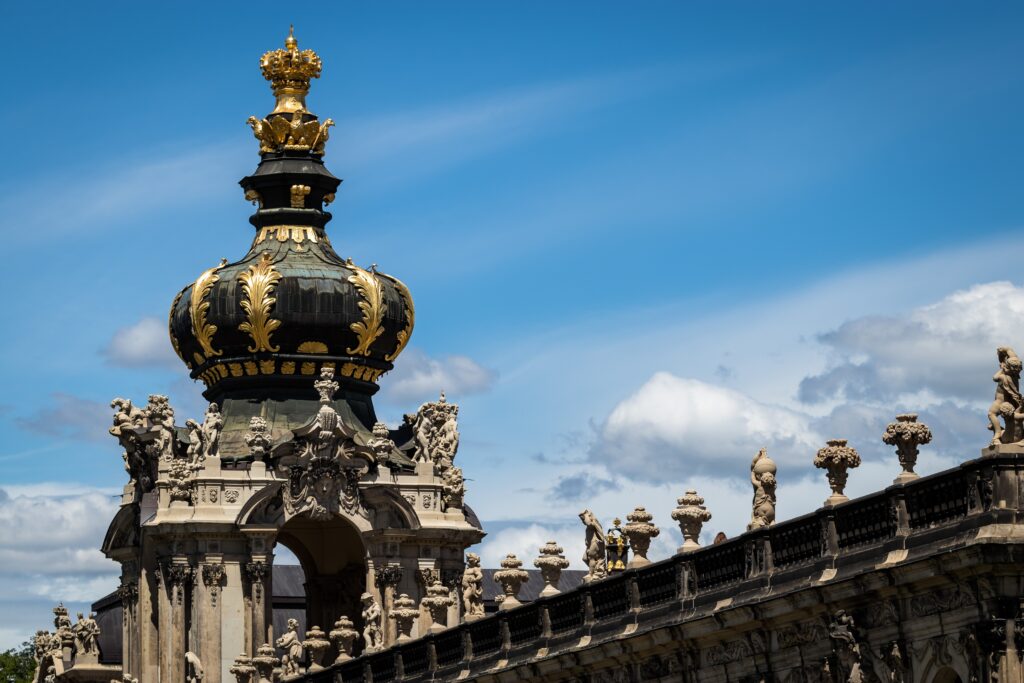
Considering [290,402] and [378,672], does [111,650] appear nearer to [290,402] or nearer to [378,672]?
[290,402]

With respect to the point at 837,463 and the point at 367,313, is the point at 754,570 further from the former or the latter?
the point at 367,313

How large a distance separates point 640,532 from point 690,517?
2.86 m

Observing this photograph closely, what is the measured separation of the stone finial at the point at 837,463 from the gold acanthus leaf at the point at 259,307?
40.1 metres

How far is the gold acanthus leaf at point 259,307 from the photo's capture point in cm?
8812

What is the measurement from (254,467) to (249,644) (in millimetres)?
5189

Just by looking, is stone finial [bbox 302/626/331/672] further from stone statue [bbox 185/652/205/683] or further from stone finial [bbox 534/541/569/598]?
stone finial [bbox 534/541/569/598]

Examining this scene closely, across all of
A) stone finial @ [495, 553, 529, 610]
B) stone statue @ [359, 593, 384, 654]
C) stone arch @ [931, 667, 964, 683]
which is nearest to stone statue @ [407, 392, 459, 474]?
stone statue @ [359, 593, 384, 654]

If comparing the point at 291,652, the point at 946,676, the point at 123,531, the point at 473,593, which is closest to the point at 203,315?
the point at 123,531

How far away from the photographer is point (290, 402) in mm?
88438

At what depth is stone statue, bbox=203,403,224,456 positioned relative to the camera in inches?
3342

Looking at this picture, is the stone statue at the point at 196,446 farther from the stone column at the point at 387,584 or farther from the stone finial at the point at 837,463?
the stone finial at the point at 837,463

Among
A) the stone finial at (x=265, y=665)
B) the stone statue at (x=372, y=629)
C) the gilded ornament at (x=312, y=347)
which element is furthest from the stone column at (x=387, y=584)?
the gilded ornament at (x=312, y=347)

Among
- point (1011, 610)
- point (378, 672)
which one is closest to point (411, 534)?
point (378, 672)

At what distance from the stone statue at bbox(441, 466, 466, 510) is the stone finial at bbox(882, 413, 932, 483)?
3942 centimetres
